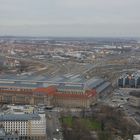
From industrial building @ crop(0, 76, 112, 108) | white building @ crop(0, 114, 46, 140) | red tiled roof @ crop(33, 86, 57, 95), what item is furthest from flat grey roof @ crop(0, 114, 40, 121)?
red tiled roof @ crop(33, 86, 57, 95)

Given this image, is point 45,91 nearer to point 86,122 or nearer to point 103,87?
point 103,87

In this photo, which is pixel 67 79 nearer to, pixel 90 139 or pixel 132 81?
pixel 132 81

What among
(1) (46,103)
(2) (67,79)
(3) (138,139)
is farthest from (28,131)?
→ (2) (67,79)

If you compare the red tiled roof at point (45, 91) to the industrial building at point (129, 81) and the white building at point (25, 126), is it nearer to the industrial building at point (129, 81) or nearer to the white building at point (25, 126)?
the white building at point (25, 126)

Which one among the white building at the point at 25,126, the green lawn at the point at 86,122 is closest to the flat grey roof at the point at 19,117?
the white building at the point at 25,126

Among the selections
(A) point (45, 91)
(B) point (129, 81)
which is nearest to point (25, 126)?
(A) point (45, 91)

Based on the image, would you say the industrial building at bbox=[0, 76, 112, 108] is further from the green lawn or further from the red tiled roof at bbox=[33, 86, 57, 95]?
the green lawn
